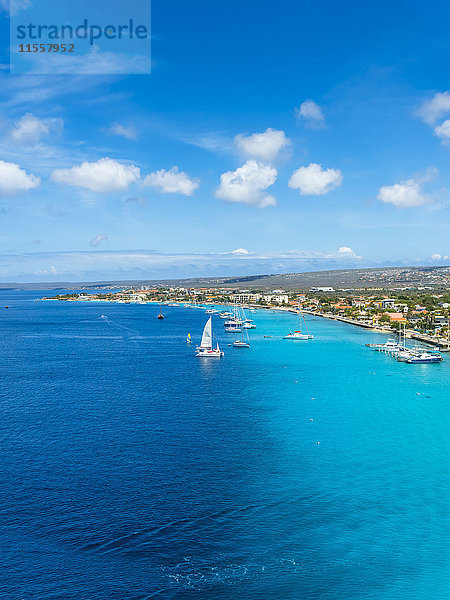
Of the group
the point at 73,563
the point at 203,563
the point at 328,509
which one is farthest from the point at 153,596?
the point at 328,509

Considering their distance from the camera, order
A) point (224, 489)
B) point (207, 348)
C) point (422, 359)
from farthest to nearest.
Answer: point (207, 348)
point (422, 359)
point (224, 489)

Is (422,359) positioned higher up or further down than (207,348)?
further down

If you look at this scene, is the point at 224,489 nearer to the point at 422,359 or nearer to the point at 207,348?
the point at 422,359

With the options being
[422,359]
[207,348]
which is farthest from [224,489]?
[207,348]

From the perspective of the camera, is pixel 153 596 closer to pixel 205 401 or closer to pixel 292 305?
pixel 205 401

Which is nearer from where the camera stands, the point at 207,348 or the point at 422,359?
the point at 422,359

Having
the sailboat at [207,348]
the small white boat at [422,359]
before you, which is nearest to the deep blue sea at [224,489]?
the small white boat at [422,359]

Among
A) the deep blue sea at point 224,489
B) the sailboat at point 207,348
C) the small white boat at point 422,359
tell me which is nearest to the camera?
the deep blue sea at point 224,489

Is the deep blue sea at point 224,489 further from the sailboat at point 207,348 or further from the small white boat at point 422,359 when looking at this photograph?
the sailboat at point 207,348
